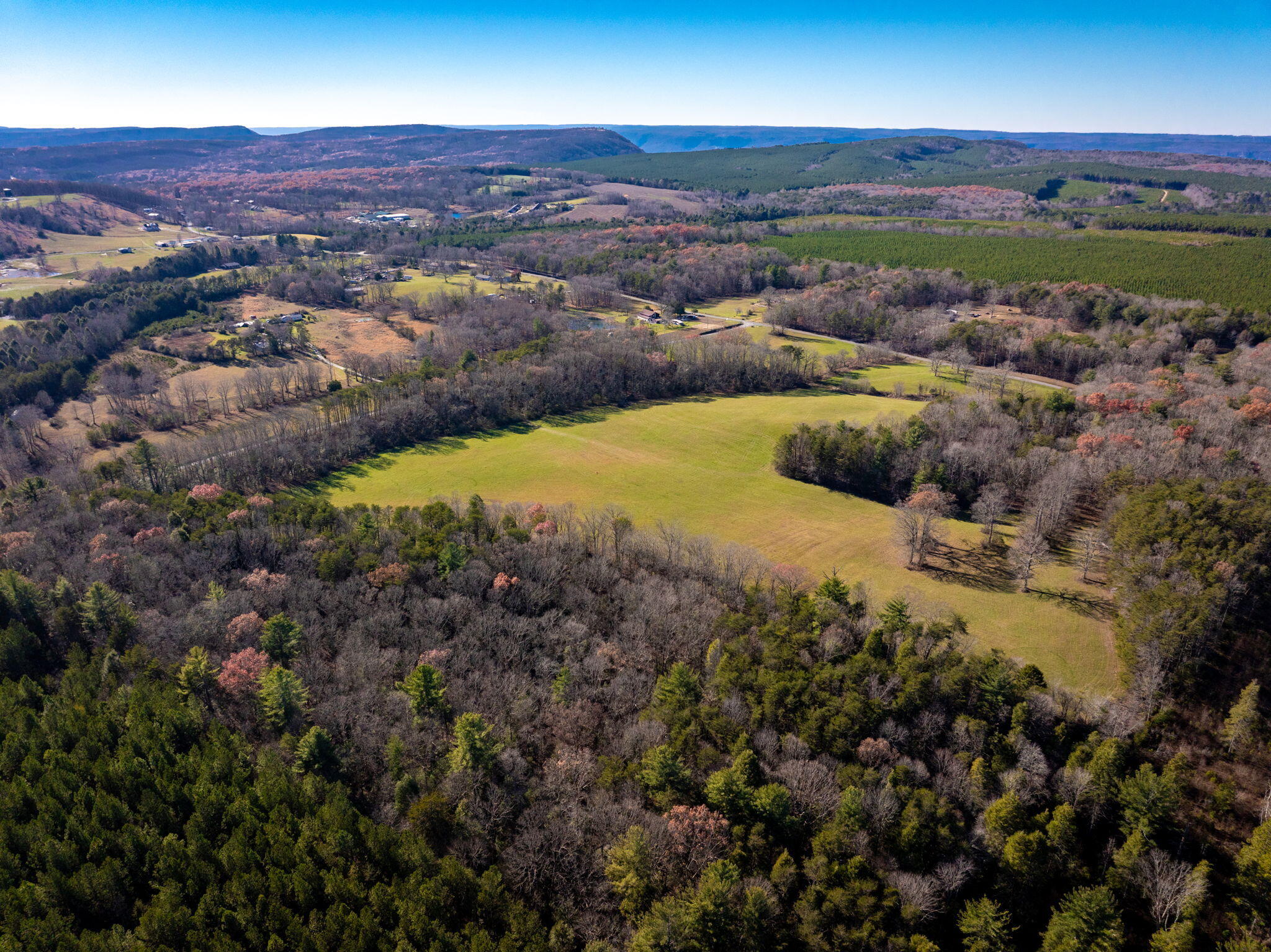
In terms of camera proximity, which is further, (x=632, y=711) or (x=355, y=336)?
(x=355, y=336)

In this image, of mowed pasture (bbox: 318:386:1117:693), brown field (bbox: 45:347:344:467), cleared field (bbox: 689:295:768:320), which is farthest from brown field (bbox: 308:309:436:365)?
cleared field (bbox: 689:295:768:320)

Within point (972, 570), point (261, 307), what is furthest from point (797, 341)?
point (261, 307)

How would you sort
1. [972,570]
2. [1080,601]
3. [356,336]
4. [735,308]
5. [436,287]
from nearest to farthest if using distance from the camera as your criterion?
[1080,601] < [972,570] < [356,336] < [735,308] < [436,287]

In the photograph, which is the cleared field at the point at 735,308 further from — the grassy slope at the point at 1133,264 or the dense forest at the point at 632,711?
the dense forest at the point at 632,711

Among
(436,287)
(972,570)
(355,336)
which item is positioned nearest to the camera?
(972,570)

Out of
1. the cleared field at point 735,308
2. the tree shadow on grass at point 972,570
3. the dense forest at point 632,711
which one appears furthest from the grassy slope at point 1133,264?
the tree shadow on grass at point 972,570

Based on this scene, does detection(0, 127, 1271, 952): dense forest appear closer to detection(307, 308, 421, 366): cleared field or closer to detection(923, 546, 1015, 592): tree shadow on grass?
detection(923, 546, 1015, 592): tree shadow on grass

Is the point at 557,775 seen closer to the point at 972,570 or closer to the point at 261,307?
the point at 972,570

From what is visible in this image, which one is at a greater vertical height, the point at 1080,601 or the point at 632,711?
the point at 1080,601
